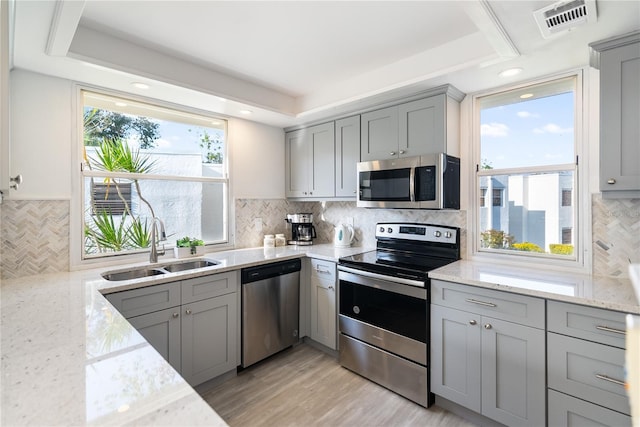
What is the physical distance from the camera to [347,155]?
3.03 metres

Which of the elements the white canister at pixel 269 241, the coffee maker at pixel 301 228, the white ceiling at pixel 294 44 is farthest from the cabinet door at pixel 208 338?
the white ceiling at pixel 294 44

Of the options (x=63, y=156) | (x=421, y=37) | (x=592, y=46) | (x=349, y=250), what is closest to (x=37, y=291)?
(x=63, y=156)

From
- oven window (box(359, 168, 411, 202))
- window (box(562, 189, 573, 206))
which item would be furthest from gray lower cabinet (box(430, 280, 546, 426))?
window (box(562, 189, 573, 206))

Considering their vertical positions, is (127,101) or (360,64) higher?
(360,64)

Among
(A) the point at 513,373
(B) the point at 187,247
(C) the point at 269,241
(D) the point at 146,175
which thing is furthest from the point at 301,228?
(A) the point at 513,373

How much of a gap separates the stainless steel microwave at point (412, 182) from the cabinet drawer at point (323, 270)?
63 cm

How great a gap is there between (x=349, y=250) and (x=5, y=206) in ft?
8.48

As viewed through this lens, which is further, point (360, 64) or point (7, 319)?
point (360, 64)

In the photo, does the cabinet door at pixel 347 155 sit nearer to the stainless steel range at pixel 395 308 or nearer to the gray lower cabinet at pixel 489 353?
the stainless steel range at pixel 395 308

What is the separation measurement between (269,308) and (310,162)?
5.15 feet

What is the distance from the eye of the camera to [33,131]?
2146 millimetres

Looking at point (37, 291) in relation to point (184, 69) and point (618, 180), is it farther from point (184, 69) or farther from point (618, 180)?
point (618, 180)

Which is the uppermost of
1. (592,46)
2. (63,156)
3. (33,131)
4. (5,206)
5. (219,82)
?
(219,82)

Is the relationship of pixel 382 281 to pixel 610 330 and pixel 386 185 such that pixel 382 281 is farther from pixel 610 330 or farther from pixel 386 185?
pixel 610 330
